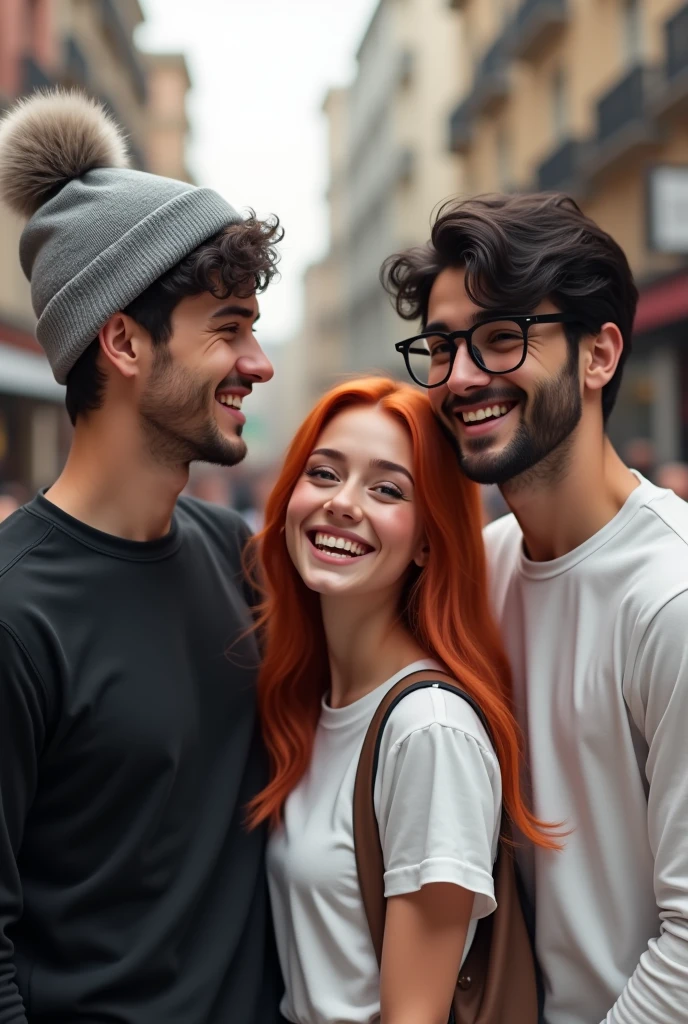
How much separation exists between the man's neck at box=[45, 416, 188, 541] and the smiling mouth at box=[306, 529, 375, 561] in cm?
41

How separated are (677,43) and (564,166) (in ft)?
13.4

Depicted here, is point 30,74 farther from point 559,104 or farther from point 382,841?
point 382,841

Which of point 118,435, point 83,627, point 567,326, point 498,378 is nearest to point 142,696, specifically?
point 83,627

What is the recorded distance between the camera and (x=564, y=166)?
16.7m

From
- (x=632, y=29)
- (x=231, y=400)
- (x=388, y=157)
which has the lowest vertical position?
(x=388, y=157)

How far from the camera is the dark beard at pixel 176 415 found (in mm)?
2566

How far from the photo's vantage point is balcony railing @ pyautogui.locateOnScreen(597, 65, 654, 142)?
13.7 metres

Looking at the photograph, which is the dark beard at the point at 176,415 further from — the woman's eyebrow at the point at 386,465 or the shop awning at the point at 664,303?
the shop awning at the point at 664,303

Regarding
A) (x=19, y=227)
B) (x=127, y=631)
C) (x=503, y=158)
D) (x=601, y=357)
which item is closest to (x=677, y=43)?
(x=19, y=227)

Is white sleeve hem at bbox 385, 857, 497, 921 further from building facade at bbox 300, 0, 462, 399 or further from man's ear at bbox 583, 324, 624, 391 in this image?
building facade at bbox 300, 0, 462, 399

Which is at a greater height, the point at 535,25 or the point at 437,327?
the point at 535,25

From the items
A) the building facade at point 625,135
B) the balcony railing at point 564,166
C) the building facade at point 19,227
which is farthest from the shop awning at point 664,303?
the building facade at point 19,227

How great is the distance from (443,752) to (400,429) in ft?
2.65

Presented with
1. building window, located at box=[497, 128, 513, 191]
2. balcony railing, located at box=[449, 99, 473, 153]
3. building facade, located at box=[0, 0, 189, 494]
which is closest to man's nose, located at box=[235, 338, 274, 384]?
building facade, located at box=[0, 0, 189, 494]
